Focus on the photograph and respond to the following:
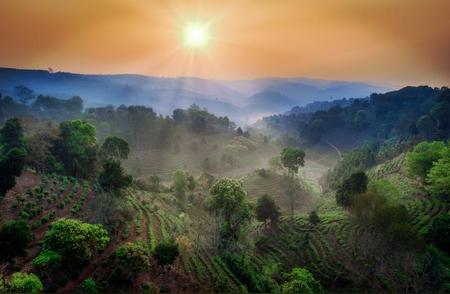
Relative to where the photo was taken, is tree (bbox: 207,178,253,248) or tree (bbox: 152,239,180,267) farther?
tree (bbox: 207,178,253,248)

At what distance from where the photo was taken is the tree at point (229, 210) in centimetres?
2077

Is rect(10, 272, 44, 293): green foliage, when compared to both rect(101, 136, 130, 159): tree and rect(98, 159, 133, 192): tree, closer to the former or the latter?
rect(98, 159, 133, 192): tree

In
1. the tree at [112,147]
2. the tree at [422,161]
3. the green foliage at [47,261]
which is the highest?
the tree at [422,161]

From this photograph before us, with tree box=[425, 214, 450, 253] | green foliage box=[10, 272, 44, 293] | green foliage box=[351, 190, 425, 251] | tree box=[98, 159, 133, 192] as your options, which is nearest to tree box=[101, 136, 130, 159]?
tree box=[98, 159, 133, 192]

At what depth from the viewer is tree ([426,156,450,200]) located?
26.6 m

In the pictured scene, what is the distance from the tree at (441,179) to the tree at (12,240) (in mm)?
28551

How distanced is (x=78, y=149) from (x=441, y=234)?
30580 mm

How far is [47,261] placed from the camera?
12.7 m

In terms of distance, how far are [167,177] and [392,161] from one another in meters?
31.7

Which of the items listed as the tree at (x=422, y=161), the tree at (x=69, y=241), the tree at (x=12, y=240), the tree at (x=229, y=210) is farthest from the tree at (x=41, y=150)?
the tree at (x=422, y=161)

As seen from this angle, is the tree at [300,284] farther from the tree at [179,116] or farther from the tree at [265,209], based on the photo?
the tree at [179,116]

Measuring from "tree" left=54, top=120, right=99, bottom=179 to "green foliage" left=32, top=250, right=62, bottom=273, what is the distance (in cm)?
1952

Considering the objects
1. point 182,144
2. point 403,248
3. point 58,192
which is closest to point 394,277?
point 403,248

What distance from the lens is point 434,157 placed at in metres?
31.8
